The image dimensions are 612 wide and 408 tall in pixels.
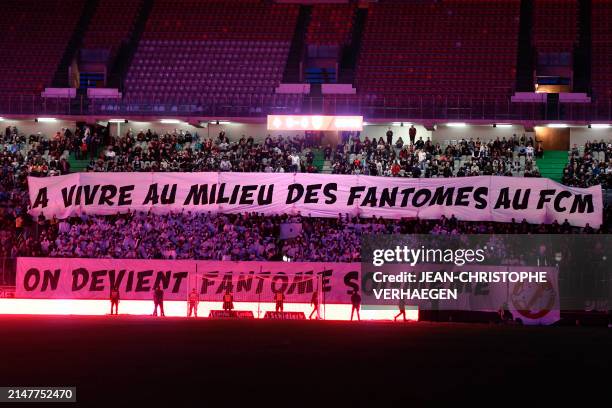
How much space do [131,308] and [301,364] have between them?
66.2ft

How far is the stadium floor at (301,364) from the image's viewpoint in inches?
651

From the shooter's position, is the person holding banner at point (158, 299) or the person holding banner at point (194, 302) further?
the person holding banner at point (194, 302)

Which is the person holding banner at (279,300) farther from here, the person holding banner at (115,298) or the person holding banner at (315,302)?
the person holding banner at (115,298)

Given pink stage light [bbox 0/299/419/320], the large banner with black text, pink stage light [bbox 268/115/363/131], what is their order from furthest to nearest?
pink stage light [bbox 268/115/363/131]
pink stage light [bbox 0/299/419/320]
the large banner with black text

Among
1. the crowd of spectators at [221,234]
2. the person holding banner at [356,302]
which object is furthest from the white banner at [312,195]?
the person holding banner at [356,302]

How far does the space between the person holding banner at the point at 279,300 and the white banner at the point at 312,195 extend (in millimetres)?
6401

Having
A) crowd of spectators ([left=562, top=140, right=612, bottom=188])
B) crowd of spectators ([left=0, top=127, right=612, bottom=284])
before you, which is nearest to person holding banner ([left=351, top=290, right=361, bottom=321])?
crowd of spectators ([left=0, top=127, right=612, bottom=284])

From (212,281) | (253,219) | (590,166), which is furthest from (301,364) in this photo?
(590,166)

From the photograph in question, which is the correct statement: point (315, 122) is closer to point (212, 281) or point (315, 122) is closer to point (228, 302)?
point (212, 281)

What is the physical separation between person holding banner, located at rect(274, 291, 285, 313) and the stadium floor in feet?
23.6

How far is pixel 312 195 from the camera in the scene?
43281 millimetres

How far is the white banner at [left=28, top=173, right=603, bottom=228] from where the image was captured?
135 ft

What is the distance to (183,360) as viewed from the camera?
66.6 ft

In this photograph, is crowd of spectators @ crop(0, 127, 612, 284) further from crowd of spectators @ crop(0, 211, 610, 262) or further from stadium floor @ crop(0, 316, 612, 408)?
stadium floor @ crop(0, 316, 612, 408)
